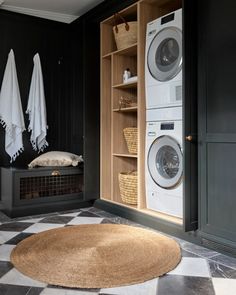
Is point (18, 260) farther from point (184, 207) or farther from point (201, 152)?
point (201, 152)

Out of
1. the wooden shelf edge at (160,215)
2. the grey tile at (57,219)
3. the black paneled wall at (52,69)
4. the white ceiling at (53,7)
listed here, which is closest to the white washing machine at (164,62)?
the wooden shelf edge at (160,215)

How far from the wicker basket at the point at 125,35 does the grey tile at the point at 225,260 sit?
205 cm

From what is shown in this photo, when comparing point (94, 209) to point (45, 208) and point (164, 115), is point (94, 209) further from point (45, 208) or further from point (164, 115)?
point (164, 115)

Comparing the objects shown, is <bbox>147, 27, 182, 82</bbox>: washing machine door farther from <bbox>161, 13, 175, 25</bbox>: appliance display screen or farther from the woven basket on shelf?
the woven basket on shelf

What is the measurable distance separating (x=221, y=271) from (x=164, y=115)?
1272 millimetres

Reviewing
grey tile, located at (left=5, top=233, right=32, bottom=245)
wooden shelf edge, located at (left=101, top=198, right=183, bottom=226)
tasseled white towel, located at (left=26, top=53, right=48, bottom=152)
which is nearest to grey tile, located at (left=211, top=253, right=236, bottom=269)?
wooden shelf edge, located at (left=101, top=198, right=183, bottom=226)

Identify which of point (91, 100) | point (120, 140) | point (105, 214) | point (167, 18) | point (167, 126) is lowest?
point (105, 214)

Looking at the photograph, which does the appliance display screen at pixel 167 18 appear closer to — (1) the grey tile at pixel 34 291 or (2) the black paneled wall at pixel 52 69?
(2) the black paneled wall at pixel 52 69

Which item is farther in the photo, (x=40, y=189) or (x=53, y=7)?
(x=53, y=7)

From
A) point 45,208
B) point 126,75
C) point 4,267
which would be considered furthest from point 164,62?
point 4,267

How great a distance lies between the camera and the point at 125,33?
9.81 feet

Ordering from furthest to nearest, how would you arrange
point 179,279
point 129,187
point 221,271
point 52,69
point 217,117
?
point 52,69, point 129,187, point 217,117, point 221,271, point 179,279

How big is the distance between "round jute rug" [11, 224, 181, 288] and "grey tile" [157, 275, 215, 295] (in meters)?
0.08

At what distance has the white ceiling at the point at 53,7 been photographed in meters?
3.31
